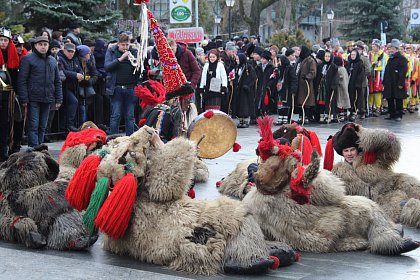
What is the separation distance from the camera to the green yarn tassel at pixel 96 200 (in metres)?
6.41

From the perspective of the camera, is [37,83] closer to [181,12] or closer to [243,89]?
[243,89]

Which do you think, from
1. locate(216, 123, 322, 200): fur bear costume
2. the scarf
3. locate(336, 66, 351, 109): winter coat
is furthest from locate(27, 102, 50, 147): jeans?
locate(336, 66, 351, 109): winter coat

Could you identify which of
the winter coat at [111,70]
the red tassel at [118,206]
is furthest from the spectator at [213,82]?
the red tassel at [118,206]

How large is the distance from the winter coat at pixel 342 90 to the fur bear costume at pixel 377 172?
41.8 feet

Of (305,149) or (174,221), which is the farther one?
(305,149)

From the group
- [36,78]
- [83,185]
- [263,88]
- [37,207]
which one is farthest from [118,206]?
[263,88]

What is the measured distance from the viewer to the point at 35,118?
1315cm

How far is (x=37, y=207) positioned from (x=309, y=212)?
236cm

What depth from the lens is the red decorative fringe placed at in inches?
271

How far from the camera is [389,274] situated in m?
6.32

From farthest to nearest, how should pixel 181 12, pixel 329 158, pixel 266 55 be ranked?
pixel 181 12 → pixel 266 55 → pixel 329 158

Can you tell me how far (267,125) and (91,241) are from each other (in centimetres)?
180

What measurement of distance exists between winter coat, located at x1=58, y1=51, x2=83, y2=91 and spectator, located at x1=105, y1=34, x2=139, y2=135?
0.94 m

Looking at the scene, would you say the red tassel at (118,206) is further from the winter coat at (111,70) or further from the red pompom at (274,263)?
the winter coat at (111,70)
